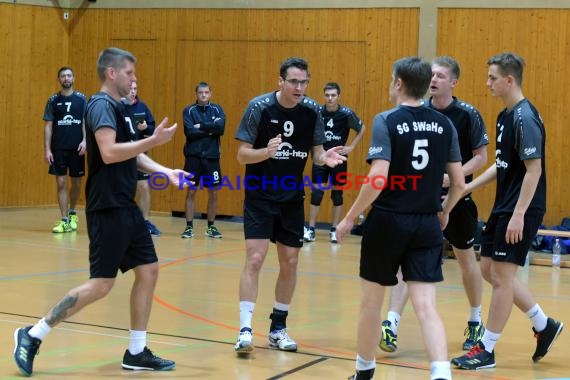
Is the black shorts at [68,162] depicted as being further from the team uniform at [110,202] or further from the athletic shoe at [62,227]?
the team uniform at [110,202]

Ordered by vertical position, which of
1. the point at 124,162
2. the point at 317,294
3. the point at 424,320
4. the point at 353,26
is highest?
the point at 353,26

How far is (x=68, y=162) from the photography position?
15.1 meters

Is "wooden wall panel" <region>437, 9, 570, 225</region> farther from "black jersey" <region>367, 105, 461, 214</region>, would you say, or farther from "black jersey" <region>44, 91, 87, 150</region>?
"black jersey" <region>367, 105, 461, 214</region>

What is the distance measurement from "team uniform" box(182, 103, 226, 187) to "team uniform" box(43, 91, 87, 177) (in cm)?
175

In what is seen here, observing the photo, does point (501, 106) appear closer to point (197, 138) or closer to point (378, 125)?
point (197, 138)

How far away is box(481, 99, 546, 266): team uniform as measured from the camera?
6461 millimetres

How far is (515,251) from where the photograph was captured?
6.53 meters

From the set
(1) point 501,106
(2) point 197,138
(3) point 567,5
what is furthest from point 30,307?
(3) point 567,5

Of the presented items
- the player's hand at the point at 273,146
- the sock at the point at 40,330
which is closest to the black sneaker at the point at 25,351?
the sock at the point at 40,330

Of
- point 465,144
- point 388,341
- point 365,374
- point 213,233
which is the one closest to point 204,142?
point 213,233

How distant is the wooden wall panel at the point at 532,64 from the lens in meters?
15.4

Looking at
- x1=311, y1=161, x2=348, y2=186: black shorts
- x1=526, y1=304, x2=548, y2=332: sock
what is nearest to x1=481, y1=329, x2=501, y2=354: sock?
x1=526, y1=304, x2=548, y2=332: sock

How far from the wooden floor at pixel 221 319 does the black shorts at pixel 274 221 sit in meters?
0.86

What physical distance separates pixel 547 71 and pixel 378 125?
430 inches
